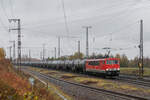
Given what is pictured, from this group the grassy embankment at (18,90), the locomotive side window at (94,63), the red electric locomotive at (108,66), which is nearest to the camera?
the grassy embankment at (18,90)

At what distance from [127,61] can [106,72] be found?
6151 cm

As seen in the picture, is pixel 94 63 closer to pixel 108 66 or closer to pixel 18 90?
pixel 108 66

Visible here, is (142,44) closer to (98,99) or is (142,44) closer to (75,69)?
(75,69)

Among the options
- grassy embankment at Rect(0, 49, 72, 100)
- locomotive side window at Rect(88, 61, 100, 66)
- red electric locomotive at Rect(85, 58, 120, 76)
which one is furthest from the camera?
locomotive side window at Rect(88, 61, 100, 66)

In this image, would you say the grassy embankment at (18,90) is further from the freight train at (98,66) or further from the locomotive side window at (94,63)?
the locomotive side window at (94,63)

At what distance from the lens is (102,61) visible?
102ft

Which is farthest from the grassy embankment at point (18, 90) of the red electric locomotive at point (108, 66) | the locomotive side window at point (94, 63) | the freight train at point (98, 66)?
the locomotive side window at point (94, 63)

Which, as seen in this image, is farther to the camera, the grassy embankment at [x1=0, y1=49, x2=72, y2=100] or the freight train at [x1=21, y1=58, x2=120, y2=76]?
the freight train at [x1=21, y1=58, x2=120, y2=76]

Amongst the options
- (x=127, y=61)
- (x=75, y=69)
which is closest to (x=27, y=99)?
(x=75, y=69)

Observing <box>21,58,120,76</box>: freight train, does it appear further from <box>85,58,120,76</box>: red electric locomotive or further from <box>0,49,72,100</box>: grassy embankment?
<box>0,49,72,100</box>: grassy embankment

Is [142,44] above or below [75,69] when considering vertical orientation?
above

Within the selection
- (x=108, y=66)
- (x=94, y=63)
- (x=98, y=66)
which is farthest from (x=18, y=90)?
(x=94, y=63)

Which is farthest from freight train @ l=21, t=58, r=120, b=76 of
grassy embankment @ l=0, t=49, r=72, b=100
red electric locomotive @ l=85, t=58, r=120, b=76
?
grassy embankment @ l=0, t=49, r=72, b=100

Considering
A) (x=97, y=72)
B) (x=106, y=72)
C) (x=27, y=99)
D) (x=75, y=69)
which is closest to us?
(x=27, y=99)
